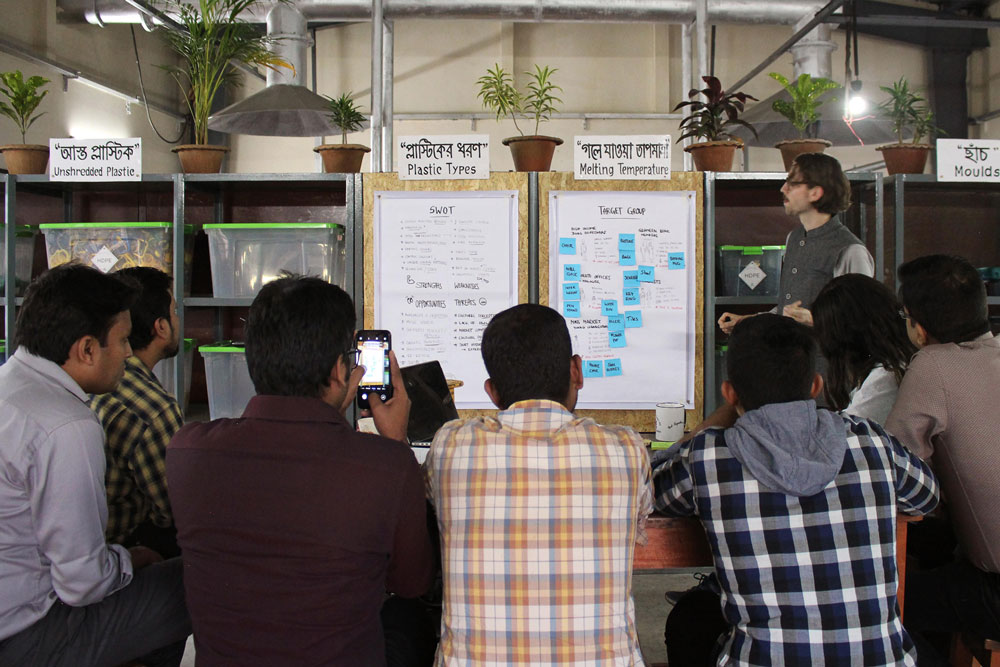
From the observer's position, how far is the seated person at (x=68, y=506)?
1.42 metres

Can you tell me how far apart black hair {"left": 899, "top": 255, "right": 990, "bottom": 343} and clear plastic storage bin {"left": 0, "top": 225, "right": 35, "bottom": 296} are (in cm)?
362

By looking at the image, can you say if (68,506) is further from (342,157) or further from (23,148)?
(23,148)

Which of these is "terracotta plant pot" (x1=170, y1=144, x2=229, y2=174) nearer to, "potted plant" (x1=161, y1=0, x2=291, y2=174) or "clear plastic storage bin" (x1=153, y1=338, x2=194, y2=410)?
"potted plant" (x1=161, y1=0, x2=291, y2=174)

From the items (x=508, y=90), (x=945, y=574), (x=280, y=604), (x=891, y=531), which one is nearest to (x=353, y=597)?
(x=280, y=604)

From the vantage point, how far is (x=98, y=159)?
3570 mm

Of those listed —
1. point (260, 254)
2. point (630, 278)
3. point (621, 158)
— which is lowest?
point (630, 278)

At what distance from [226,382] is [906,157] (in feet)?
10.6

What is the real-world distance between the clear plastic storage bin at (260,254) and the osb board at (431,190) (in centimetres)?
19

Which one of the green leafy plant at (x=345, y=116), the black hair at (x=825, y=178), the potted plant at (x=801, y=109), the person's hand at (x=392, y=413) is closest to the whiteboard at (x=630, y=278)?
the potted plant at (x=801, y=109)

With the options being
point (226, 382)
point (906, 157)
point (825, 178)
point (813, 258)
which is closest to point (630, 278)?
point (813, 258)

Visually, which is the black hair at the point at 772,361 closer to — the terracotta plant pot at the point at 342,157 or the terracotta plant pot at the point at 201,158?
the terracotta plant pot at the point at 342,157

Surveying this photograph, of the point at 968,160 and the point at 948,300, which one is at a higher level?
the point at 968,160

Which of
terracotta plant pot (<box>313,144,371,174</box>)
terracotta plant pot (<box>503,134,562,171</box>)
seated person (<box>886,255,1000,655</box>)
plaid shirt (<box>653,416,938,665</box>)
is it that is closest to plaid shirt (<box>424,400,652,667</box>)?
plaid shirt (<box>653,416,938,665</box>)

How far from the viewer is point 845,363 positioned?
6.86 ft
